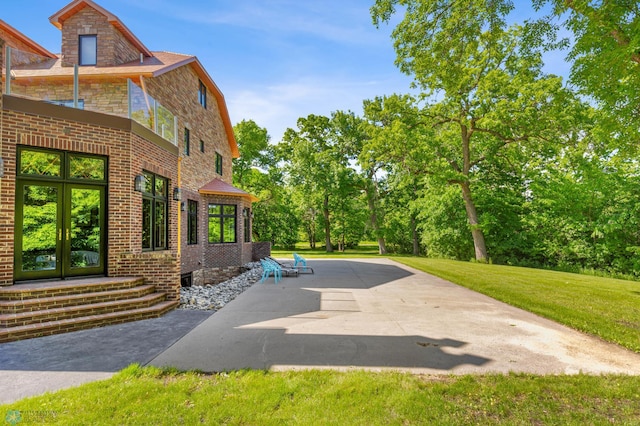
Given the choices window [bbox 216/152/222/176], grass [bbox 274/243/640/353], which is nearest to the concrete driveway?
grass [bbox 274/243/640/353]

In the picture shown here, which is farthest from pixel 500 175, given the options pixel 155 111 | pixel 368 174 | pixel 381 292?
pixel 155 111

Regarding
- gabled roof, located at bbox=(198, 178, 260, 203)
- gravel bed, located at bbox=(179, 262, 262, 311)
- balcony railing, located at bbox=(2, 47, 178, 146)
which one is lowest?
gravel bed, located at bbox=(179, 262, 262, 311)

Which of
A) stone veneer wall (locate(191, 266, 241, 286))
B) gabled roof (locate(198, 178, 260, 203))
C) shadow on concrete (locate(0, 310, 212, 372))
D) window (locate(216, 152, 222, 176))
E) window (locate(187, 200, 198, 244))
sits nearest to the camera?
shadow on concrete (locate(0, 310, 212, 372))

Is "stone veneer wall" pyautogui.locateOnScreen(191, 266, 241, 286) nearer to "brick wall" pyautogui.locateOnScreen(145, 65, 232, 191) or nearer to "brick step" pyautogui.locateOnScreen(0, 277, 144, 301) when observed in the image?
"brick wall" pyautogui.locateOnScreen(145, 65, 232, 191)

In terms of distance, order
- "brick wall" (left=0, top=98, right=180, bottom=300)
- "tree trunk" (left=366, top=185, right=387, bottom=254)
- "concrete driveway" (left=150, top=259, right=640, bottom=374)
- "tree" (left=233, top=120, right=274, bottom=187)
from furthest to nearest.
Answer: "tree trunk" (left=366, top=185, right=387, bottom=254) < "tree" (left=233, top=120, right=274, bottom=187) < "brick wall" (left=0, top=98, right=180, bottom=300) < "concrete driveway" (left=150, top=259, right=640, bottom=374)

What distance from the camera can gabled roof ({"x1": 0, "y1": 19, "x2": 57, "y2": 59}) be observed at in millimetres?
11832

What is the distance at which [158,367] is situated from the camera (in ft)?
13.1

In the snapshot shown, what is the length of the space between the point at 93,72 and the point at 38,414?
10996 mm

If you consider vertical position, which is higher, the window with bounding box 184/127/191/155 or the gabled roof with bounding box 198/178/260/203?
the window with bounding box 184/127/191/155

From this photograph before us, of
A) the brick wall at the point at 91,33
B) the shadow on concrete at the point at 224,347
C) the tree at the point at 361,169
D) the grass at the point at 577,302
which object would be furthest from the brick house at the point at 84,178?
the tree at the point at 361,169

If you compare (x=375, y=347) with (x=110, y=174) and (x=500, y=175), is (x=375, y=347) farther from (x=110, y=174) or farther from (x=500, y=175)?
(x=500, y=175)

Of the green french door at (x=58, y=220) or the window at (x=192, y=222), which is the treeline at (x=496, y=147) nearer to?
the green french door at (x=58, y=220)

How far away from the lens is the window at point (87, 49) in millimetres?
12219

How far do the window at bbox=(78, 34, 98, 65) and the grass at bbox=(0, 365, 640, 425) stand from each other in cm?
1314
